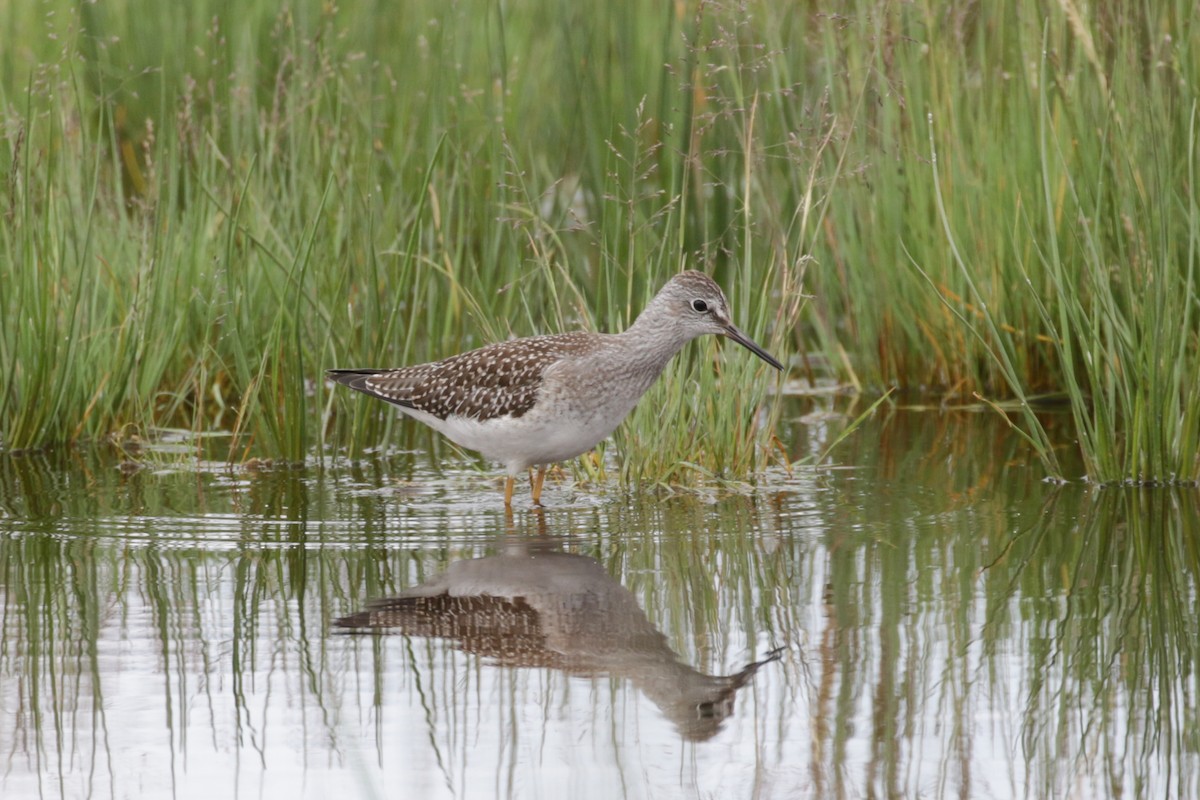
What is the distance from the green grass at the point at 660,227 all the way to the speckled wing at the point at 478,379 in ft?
1.42

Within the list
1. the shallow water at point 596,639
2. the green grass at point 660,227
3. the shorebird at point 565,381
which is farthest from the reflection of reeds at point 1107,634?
the shorebird at point 565,381

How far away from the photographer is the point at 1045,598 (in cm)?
594

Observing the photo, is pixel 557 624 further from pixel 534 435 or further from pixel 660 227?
pixel 660 227

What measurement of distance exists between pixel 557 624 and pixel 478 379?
2.22 metres

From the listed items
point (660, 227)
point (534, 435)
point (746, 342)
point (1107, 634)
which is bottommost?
point (1107, 634)

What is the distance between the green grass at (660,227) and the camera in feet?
24.9

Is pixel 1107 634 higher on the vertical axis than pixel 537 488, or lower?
lower

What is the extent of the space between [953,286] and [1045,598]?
12.1 ft

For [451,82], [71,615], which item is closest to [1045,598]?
[71,615]

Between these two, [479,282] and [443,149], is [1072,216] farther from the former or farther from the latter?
[443,149]

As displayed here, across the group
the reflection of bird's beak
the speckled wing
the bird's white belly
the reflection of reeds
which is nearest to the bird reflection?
the bird's white belly

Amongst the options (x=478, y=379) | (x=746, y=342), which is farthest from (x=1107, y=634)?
(x=478, y=379)

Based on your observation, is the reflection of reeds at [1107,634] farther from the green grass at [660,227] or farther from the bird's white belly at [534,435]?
the bird's white belly at [534,435]

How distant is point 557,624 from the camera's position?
18.6 ft
